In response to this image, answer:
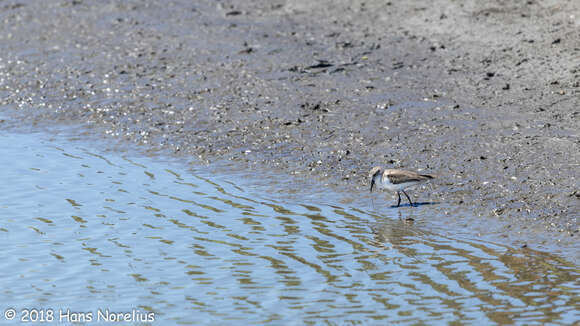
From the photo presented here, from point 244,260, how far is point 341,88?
6.54 metres

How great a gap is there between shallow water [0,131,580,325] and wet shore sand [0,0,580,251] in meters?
1.05

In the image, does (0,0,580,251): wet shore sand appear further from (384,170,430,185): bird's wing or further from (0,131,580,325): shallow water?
(0,131,580,325): shallow water


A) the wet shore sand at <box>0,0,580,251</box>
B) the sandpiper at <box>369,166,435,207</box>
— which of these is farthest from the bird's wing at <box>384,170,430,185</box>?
the wet shore sand at <box>0,0,580,251</box>

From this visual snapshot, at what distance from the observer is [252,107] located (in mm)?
15172

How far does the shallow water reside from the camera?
331 inches

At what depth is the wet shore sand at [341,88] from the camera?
40.8 feet

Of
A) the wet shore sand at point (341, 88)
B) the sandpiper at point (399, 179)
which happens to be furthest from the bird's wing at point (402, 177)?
the wet shore sand at point (341, 88)

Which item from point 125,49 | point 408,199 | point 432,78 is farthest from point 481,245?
point 125,49

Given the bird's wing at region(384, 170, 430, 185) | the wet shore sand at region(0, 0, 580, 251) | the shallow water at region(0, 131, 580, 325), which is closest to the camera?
the shallow water at region(0, 131, 580, 325)

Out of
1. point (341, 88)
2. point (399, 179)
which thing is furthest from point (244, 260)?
point (341, 88)

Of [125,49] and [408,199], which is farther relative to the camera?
[125,49]

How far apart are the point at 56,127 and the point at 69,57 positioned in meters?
3.76

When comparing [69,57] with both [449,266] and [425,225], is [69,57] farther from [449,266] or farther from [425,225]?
[449,266]

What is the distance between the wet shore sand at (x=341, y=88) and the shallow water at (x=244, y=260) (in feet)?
3.45
